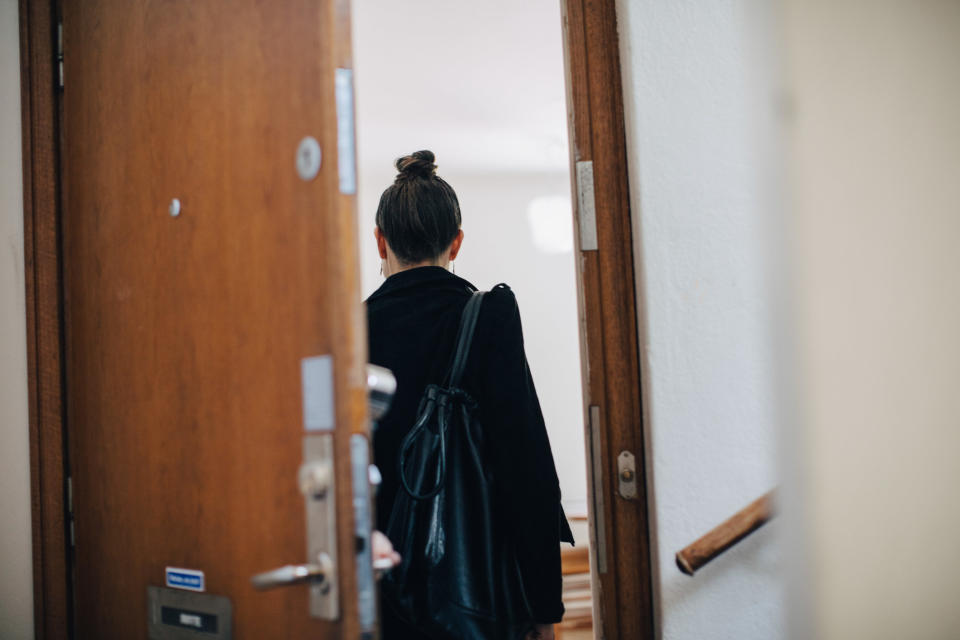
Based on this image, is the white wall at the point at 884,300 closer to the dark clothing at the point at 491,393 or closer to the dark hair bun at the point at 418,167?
the dark clothing at the point at 491,393

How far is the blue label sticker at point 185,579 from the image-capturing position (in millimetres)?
898

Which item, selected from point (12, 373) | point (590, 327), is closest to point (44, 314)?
point (12, 373)

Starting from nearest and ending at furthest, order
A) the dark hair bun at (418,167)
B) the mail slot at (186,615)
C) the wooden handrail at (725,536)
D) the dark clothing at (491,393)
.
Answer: the mail slot at (186,615)
the wooden handrail at (725,536)
the dark clothing at (491,393)
the dark hair bun at (418,167)

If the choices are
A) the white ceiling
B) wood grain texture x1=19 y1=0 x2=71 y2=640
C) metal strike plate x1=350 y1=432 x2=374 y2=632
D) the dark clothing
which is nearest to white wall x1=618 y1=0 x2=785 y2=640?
the dark clothing

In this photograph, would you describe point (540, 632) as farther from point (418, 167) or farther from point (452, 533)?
point (418, 167)

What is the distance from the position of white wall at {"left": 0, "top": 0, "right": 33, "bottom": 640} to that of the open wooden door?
0.29ft

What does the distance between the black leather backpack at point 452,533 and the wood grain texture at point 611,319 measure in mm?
173

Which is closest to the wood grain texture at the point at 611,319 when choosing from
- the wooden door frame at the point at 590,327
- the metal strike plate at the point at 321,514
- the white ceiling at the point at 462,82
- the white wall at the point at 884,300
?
the wooden door frame at the point at 590,327

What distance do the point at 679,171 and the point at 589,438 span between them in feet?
1.63

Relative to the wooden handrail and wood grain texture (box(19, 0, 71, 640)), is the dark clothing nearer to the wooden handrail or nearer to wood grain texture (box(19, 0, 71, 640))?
the wooden handrail

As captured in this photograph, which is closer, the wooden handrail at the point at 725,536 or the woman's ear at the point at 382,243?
the wooden handrail at the point at 725,536

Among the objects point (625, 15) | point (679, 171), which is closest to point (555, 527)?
point (679, 171)

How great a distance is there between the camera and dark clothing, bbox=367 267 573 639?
1120mm

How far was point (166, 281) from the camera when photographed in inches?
36.8
